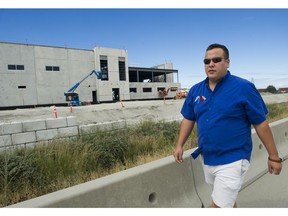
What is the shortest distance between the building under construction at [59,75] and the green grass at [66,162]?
4322cm

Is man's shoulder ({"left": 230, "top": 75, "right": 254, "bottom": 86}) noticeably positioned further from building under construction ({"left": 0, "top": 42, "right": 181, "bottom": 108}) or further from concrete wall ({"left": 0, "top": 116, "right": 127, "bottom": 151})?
building under construction ({"left": 0, "top": 42, "right": 181, "bottom": 108})

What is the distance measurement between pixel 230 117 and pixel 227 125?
0.08 meters

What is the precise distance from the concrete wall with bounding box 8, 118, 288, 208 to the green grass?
112 cm

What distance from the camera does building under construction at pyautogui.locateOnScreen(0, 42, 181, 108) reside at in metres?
45.5

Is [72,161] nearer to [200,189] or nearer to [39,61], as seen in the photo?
[200,189]

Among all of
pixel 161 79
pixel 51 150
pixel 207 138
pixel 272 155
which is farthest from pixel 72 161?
pixel 161 79

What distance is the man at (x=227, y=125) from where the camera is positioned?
2693 mm

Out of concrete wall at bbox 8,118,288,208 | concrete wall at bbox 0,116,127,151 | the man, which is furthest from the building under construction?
the man

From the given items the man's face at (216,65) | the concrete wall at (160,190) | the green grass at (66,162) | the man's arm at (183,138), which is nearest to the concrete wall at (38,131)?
the green grass at (66,162)

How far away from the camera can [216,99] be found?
2768 mm

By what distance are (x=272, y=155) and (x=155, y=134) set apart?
516 cm

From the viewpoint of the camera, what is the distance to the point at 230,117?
2721 millimetres
